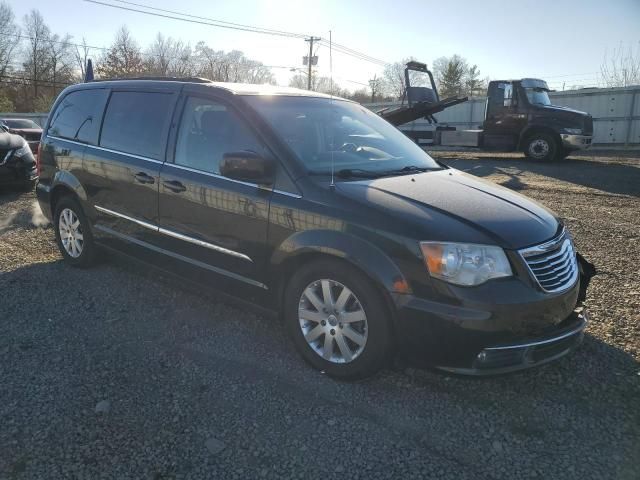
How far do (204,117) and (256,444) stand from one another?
2.37 meters

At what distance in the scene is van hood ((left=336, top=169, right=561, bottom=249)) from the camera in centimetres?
274

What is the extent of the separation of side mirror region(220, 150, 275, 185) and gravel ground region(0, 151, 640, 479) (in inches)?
47.4

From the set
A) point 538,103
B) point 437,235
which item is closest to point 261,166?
point 437,235

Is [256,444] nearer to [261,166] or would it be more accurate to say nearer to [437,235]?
[437,235]

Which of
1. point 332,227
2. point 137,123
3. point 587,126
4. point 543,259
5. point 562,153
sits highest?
point 587,126

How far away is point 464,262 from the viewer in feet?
8.68

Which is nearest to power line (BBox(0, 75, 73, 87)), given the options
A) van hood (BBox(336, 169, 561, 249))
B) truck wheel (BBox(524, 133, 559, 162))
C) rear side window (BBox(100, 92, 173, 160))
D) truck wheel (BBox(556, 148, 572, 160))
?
truck wheel (BBox(524, 133, 559, 162))

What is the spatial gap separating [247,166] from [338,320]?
110 cm

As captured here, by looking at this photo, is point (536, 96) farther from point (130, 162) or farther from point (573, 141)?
point (130, 162)

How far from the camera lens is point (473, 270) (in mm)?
2646

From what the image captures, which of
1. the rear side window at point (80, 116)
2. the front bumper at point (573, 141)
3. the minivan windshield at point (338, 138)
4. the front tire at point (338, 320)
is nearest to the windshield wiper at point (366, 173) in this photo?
the minivan windshield at point (338, 138)

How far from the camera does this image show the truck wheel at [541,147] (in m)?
15.5

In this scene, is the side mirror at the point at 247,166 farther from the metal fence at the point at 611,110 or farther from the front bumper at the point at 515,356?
the metal fence at the point at 611,110

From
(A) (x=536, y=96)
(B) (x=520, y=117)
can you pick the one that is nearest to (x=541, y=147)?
(B) (x=520, y=117)
